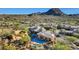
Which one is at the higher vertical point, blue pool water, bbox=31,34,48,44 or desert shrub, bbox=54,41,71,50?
blue pool water, bbox=31,34,48,44

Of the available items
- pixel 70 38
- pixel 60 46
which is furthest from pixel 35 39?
pixel 70 38

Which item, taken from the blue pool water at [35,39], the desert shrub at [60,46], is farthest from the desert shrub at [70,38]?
the blue pool water at [35,39]

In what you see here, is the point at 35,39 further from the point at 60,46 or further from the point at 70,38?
the point at 70,38

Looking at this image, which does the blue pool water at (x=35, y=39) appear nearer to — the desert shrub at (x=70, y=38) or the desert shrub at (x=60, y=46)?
the desert shrub at (x=60, y=46)

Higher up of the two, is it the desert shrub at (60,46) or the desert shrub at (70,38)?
the desert shrub at (70,38)

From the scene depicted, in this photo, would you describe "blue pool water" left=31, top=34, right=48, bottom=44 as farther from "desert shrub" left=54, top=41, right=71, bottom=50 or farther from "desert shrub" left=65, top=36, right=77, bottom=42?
"desert shrub" left=65, top=36, right=77, bottom=42

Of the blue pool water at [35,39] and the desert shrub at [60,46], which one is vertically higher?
the blue pool water at [35,39]

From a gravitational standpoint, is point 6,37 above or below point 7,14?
below

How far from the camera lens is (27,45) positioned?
3.89 metres

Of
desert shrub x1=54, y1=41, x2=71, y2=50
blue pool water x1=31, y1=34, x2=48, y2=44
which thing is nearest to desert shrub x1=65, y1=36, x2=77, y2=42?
desert shrub x1=54, y1=41, x2=71, y2=50

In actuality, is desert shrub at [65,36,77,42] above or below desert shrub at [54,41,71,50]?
above
